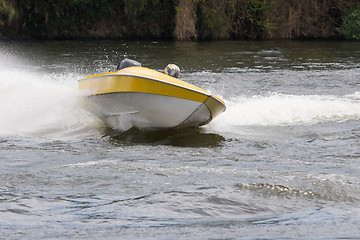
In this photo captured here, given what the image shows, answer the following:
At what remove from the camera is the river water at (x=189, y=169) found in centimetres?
571

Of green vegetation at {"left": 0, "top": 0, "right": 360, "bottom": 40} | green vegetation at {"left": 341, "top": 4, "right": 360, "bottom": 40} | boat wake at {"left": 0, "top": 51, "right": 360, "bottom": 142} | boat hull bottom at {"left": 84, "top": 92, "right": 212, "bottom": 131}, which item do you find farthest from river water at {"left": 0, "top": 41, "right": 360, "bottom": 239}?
green vegetation at {"left": 341, "top": 4, "right": 360, "bottom": 40}

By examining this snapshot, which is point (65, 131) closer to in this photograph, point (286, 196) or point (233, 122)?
point (233, 122)

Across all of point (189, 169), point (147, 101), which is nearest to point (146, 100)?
point (147, 101)

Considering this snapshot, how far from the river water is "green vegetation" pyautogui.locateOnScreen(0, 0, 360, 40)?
49.2 ft

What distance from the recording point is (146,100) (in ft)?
33.0

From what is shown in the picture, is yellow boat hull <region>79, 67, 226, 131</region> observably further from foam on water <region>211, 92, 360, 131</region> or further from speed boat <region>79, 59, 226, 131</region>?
foam on water <region>211, 92, 360, 131</region>

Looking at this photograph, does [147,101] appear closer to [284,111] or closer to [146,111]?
[146,111]

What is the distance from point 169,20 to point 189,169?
81.3 ft

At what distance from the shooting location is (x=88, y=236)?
5.34m

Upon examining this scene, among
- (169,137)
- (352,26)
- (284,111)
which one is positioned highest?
(352,26)

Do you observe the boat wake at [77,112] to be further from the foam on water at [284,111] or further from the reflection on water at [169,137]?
the reflection on water at [169,137]

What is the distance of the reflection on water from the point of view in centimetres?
984

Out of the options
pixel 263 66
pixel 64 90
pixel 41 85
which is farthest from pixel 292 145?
pixel 263 66

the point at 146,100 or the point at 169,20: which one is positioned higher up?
the point at 169,20
